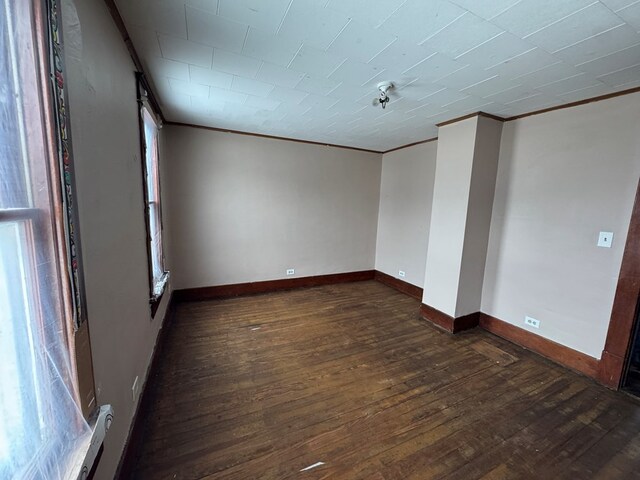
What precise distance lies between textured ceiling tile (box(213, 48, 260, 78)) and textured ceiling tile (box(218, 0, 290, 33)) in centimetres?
36

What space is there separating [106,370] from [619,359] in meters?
3.50

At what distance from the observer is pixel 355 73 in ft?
6.26

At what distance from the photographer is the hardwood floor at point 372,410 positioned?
147cm

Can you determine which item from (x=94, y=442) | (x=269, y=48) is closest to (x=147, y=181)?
(x=269, y=48)

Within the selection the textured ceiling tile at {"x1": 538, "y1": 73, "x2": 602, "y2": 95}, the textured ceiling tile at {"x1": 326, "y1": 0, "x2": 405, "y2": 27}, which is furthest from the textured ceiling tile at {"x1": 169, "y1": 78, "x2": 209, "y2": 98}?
the textured ceiling tile at {"x1": 538, "y1": 73, "x2": 602, "y2": 95}

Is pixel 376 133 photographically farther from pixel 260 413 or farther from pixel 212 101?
pixel 260 413

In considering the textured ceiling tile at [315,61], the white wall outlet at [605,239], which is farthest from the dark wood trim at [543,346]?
the textured ceiling tile at [315,61]

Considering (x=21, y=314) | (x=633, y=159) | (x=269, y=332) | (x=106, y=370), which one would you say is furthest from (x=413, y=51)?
(x=269, y=332)

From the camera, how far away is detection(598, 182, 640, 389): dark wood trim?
2012 mm

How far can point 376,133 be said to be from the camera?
3.47m

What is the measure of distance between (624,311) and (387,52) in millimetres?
2677


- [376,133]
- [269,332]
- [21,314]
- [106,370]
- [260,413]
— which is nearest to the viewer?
[21,314]

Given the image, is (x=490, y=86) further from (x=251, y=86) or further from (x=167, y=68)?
(x=167, y=68)

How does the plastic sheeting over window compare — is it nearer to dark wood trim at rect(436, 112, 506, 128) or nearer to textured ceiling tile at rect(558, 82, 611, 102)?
dark wood trim at rect(436, 112, 506, 128)
